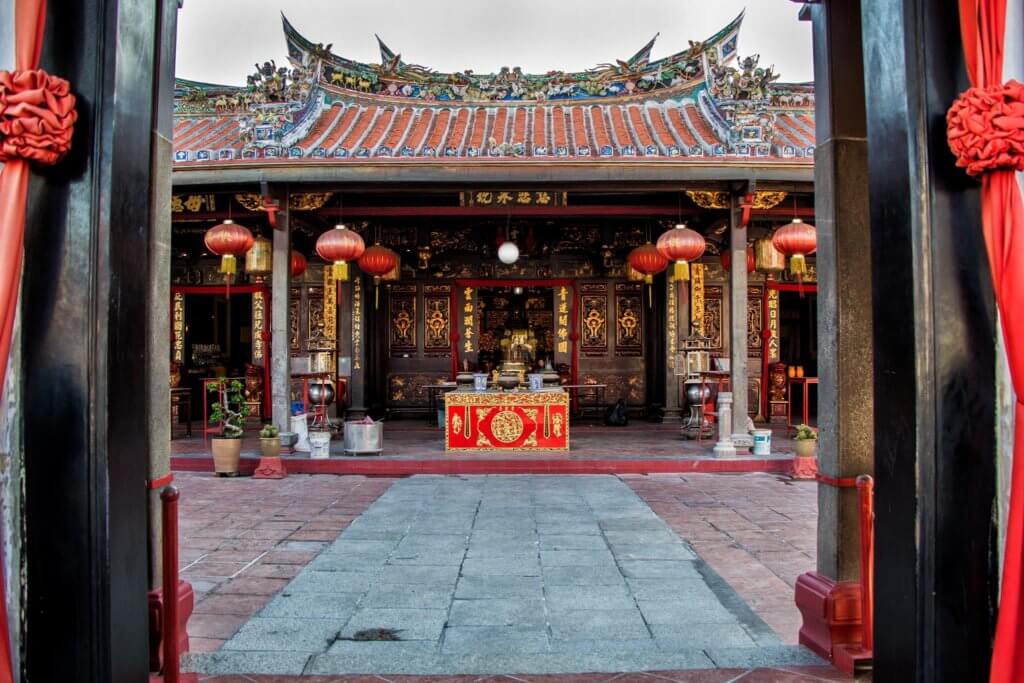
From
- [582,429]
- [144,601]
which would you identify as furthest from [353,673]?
[582,429]

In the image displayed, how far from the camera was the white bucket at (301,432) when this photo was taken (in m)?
8.60

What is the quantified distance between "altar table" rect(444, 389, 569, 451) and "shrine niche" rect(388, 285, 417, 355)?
410 centimetres

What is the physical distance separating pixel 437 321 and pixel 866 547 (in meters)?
10.5

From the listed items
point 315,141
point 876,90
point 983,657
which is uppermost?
point 315,141

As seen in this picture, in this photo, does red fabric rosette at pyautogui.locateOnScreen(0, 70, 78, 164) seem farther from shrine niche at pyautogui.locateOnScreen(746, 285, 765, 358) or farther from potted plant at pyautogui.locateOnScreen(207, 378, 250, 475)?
shrine niche at pyautogui.locateOnScreen(746, 285, 765, 358)

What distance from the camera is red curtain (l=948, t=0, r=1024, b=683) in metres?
1.65

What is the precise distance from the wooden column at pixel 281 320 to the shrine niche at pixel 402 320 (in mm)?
4109

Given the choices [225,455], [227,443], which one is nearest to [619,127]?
[227,443]

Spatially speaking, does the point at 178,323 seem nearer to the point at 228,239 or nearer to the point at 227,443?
the point at 228,239

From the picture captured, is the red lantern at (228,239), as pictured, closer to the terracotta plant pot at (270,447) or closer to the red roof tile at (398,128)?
the red roof tile at (398,128)

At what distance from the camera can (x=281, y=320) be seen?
8406 mm

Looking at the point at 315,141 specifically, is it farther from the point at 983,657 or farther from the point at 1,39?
the point at 983,657

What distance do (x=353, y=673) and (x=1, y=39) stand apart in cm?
244

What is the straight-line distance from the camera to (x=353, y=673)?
2.75m
